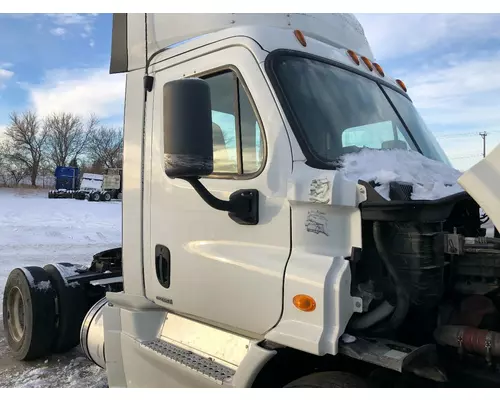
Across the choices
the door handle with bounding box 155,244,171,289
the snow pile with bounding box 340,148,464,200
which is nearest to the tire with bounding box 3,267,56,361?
the door handle with bounding box 155,244,171,289

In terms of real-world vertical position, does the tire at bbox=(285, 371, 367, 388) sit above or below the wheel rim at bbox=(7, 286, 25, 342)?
above

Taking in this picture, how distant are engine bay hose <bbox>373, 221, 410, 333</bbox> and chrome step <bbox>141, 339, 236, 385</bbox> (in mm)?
916

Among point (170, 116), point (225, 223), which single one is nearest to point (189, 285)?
point (225, 223)

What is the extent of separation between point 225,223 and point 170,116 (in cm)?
78

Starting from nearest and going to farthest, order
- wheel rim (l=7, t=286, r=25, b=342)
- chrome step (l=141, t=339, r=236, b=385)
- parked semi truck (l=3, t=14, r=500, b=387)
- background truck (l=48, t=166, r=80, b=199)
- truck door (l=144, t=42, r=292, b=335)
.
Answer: parked semi truck (l=3, t=14, r=500, b=387) → truck door (l=144, t=42, r=292, b=335) → chrome step (l=141, t=339, r=236, b=385) → wheel rim (l=7, t=286, r=25, b=342) → background truck (l=48, t=166, r=80, b=199)

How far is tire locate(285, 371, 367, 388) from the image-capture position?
7.86ft

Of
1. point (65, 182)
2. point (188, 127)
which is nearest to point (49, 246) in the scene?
point (188, 127)

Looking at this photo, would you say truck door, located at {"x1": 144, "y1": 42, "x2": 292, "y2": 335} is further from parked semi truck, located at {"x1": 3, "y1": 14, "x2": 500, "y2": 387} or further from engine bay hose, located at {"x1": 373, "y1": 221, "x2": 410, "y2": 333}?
engine bay hose, located at {"x1": 373, "y1": 221, "x2": 410, "y2": 333}

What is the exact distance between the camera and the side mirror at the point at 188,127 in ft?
7.55

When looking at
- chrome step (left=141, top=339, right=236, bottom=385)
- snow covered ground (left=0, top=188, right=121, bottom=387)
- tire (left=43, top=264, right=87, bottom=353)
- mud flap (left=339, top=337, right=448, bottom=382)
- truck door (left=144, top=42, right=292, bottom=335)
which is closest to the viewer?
mud flap (left=339, top=337, right=448, bottom=382)

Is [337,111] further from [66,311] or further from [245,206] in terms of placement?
[66,311]

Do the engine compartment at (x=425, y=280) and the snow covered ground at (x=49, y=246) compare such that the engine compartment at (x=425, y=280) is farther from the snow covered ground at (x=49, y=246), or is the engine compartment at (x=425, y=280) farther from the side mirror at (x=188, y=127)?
the snow covered ground at (x=49, y=246)

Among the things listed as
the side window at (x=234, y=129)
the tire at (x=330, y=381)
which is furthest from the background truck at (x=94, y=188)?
the tire at (x=330, y=381)

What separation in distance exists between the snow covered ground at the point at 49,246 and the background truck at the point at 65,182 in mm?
6640
